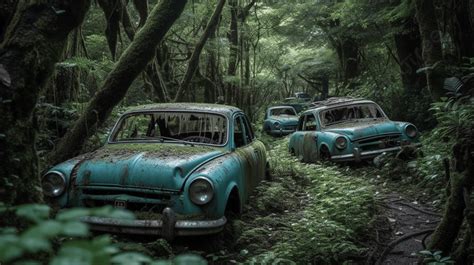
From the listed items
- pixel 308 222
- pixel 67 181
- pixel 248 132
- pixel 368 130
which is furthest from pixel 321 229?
pixel 368 130

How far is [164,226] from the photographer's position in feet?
15.3

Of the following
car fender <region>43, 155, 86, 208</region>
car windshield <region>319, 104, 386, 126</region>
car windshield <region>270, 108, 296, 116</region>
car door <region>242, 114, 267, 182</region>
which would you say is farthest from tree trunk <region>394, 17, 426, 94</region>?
car fender <region>43, 155, 86, 208</region>

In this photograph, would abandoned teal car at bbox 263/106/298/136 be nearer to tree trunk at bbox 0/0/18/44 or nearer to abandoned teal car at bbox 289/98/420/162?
abandoned teal car at bbox 289/98/420/162

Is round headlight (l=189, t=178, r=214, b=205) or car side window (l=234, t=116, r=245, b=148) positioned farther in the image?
car side window (l=234, t=116, r=245, b=148)

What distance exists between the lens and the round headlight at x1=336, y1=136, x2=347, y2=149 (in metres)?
10.7

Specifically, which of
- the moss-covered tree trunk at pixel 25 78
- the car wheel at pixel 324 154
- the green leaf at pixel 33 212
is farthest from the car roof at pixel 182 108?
the green leaf at pixel 33 212

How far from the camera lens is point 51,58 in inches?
154

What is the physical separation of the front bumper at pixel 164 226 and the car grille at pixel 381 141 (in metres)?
6.61

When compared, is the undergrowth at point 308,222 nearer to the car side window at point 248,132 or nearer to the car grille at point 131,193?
the car side window at point 248,132

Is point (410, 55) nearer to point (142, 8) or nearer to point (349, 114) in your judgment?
point (349, 114)

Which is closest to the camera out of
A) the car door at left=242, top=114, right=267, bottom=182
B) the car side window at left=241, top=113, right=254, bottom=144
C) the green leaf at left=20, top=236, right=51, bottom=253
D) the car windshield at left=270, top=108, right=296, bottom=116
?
the green leaf at left=20, top=236, right=51, bottom=253

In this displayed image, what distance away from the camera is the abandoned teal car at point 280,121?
2145 centimetres

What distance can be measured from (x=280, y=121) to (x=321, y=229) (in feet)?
52.7

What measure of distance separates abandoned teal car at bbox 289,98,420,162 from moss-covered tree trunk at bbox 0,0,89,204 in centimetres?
789
